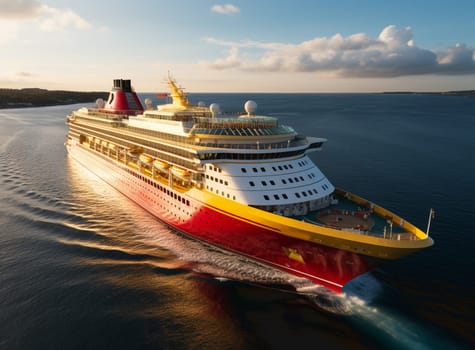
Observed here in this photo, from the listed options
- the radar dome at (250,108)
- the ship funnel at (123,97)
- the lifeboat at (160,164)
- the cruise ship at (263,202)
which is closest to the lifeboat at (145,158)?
the cruise ship at (263,202)

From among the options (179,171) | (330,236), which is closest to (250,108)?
(179,171)

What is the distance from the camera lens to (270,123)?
93.6 feet

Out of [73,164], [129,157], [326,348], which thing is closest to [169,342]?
[326,348]

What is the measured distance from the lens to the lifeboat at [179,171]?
2800 centimetres

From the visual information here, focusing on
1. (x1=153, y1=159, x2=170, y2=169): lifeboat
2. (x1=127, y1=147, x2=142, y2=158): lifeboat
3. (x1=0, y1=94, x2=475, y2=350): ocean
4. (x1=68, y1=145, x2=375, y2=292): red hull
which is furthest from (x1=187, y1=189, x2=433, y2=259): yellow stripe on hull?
(x1=127, y1=147, x2=142, y2=158): lifeboat

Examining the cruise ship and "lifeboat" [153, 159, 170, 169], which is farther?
"lifeboat" [153, 159, 170, 169]

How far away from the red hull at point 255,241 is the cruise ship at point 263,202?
71mm

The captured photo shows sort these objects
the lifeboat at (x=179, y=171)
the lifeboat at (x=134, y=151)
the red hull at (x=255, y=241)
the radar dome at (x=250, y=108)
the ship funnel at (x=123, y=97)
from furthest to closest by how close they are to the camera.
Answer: the ship funnel at (x=123, y=97) → the lifeboat at (x=134, y=151) → the radar dome at (x=250, y=108) → the lifeboat at (x=179, y=171) → the red hull at (x=255, y=241)

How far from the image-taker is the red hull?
68.7ft

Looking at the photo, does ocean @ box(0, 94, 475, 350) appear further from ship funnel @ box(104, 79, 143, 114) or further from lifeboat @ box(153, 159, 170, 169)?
ship funnel @ box(104, 79, 143, 114)

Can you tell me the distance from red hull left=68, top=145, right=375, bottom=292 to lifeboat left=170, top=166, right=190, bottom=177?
1.60 m

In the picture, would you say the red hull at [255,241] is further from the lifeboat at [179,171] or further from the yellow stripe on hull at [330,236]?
the lifeboat at [179,171]

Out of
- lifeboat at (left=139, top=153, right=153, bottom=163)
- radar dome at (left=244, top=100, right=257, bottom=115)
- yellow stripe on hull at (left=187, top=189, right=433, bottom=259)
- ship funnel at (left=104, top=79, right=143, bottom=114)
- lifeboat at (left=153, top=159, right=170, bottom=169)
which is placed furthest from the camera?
ship funnel at (left=104, top=79, right=143, bottom=114)

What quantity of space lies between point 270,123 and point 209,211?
31.7 ft
